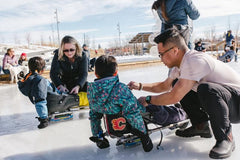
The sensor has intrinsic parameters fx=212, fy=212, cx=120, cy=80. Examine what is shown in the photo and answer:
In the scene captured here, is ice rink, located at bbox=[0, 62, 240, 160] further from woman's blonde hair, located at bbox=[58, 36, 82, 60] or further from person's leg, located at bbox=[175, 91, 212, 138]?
woman's blonde hair, located at bbox=[58, 36, 82, 60]

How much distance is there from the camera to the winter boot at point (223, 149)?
49.0 inches

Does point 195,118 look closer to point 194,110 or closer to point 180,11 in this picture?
point 194,110

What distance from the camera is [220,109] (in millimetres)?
1253

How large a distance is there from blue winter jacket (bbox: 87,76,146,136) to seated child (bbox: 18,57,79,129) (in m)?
0.85

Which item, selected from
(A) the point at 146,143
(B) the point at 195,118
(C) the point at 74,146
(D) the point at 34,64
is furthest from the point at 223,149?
(D) the point at 34,64

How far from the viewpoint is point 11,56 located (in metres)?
6.17

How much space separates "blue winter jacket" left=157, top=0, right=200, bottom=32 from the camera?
229 centimetres

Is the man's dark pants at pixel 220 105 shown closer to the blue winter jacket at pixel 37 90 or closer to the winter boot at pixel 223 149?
the winter boot at pixel 223 149

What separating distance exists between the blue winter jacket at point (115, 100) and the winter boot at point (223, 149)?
17.4 inches

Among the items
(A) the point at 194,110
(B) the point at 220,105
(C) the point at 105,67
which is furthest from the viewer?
(A) the point at 194,110

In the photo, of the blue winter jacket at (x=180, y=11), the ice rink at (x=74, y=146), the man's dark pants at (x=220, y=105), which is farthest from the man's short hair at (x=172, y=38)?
the blue winter jacket at (x=180, y=11)

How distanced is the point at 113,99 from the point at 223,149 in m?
0.73

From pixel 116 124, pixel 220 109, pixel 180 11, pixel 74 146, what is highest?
pixel 180 11

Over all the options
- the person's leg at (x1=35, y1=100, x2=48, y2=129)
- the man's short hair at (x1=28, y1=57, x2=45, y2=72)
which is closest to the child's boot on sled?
the person's leg at (x1=35, y1=100, x2=48, y2=129)
